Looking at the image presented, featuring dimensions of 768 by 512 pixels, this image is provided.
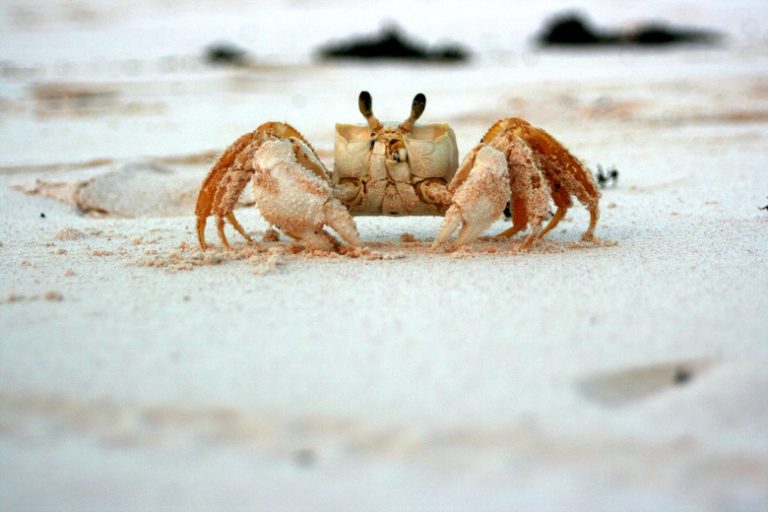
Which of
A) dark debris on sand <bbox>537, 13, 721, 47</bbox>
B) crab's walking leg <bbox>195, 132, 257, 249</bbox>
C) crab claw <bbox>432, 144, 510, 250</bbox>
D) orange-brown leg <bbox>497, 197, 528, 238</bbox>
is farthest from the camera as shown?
dark debris on sand <bbox>537, 13, 721, 47</bbox>

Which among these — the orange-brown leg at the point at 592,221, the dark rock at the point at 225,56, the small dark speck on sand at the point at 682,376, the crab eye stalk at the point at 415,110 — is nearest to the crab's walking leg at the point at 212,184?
the crab eye stalk at the point at 415,110

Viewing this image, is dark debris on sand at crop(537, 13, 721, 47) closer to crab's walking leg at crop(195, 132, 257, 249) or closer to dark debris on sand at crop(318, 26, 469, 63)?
dark debris on sand at crop(318, 26, 469, 63)

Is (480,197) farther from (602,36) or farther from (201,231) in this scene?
(602,36)

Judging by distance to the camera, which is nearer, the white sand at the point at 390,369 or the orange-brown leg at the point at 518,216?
the white sand at the point at 390,369

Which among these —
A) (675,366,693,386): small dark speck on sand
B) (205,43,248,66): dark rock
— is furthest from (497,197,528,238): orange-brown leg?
(205,43,248,66): dark rock

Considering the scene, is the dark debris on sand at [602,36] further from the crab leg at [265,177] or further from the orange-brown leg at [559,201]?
the crab leg at [265,177]

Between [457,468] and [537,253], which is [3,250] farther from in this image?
[457,468]

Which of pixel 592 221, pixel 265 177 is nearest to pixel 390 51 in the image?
pixel 592 221
